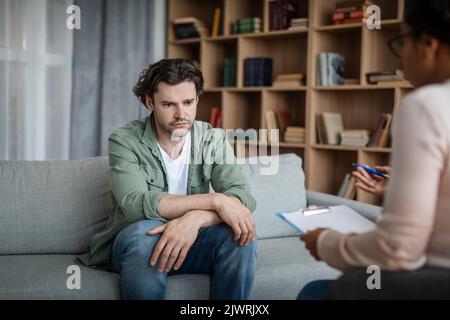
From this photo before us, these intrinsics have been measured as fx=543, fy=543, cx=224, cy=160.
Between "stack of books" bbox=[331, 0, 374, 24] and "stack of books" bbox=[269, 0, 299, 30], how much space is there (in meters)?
0.33

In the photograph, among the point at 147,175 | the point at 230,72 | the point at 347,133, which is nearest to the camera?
the point at 147,175

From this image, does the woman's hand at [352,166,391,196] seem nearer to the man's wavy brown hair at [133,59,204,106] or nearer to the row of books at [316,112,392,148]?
the man's wavy brown hair at [133,59,204,106]

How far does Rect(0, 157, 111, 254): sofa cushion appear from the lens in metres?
1.96

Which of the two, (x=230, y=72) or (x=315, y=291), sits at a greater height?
(x=230, y=72)

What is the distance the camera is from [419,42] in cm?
91

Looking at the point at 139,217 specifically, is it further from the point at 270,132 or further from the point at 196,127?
the point at 270,132

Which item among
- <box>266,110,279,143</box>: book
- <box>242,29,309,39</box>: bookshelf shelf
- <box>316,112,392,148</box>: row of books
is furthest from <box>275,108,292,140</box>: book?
<box>242,29,309,39</box>: bookshelf shelf

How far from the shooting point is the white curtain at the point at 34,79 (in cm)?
341

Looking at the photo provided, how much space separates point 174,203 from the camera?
5.48 feet

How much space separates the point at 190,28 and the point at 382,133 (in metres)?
1.67

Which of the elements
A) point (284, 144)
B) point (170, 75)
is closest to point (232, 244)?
point (170, 75)

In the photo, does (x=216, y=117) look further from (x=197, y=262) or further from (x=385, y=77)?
(x=197, y=262)
